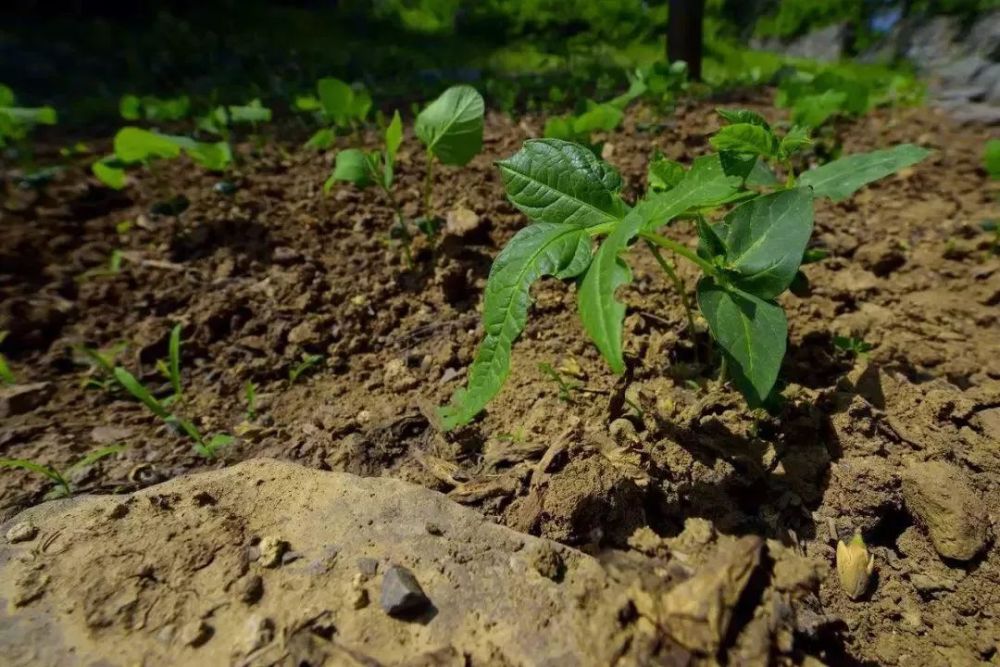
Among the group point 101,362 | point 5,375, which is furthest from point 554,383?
point 5,375

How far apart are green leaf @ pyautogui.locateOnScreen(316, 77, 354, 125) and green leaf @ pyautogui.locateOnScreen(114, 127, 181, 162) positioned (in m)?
0.51

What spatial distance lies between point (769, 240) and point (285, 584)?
3.05 ft

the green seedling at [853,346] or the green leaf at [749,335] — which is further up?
the green leaf at [749,335]

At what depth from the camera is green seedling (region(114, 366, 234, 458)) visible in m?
1.36

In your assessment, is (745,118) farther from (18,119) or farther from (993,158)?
(18,119)

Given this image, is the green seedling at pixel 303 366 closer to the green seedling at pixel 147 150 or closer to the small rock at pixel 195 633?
the small rock at pixel 195 633

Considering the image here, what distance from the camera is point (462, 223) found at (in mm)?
1851

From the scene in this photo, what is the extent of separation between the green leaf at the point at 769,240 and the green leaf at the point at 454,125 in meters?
0.86

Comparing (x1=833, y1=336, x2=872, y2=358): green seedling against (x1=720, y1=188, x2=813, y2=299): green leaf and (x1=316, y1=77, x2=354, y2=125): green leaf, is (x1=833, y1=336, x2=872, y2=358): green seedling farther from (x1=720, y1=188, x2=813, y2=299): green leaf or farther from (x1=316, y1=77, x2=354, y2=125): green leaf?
(x1=316, y1=77, x2=354, y2=125): green leaf

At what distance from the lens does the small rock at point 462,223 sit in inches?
72.4

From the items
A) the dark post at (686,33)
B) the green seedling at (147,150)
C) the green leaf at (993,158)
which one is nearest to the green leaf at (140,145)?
the green seedling at (147,150)

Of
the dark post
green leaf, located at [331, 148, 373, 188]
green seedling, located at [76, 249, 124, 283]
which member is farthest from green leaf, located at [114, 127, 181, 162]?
the dark post

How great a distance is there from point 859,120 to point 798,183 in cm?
221

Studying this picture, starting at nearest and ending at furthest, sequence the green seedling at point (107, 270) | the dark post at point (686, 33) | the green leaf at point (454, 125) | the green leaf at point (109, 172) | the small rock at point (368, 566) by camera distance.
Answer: the small rock at point (368, 566) → the green leaf at point (454, 125) → the green seedling at point (107, 270) → the green leaf at point (109, 172) → the dark post at point (686, 33)
